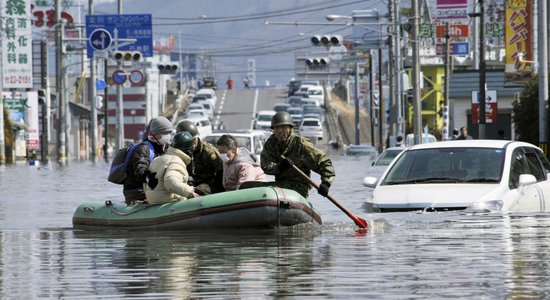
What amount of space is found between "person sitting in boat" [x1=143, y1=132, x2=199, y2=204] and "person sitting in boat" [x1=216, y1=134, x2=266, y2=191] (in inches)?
33.4

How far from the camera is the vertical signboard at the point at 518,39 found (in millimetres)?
49656

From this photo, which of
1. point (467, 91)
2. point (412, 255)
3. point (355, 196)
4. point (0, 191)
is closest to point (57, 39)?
point (467, 91)

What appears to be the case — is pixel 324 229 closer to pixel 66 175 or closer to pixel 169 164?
pixel 169 164

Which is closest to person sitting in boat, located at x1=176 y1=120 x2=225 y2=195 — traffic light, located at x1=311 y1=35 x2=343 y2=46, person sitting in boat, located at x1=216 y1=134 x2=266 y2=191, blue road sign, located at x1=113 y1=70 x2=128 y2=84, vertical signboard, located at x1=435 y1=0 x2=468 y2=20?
person sitting in boat, located at x1=216 y1=134 x2=266 y2=191

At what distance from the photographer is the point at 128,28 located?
6894cm

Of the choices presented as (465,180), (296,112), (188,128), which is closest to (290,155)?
(188,128)

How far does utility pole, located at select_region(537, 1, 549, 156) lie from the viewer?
124 ft

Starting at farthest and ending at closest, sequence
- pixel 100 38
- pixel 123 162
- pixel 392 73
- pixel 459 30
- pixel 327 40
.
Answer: pixel 459 30 < pixel 392 73 < pixel 100 38 < pixel 327 40 < pixel 123 162

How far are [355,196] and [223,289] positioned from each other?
20534 millimetres

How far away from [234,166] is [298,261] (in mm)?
5272

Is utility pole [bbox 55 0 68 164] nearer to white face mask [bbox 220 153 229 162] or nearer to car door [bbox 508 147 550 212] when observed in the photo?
white face mask [bbox 220 153 229 162]

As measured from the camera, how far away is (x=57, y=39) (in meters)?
74.5

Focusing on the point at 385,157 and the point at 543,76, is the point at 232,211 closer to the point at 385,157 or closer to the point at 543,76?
the point at 543,76

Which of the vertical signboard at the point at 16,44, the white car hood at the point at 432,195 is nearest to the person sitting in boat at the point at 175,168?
the white car hood at the point at 432,195
